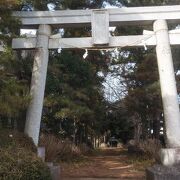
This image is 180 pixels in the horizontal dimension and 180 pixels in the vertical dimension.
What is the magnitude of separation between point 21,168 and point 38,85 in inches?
202

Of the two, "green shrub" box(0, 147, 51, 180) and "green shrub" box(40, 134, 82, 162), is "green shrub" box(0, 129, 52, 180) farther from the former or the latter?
"green shrub" box(40, 134, 82, 162)

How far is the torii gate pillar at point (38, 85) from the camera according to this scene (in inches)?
477

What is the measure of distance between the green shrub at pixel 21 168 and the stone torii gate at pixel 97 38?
163 inches

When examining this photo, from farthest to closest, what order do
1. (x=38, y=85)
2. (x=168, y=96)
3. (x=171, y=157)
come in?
(x=38, y=85)
(x=168, y=96)
(x=171, y=157)

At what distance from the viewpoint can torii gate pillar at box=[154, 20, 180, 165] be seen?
11266mm

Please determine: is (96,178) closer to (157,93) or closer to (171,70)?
(171,70)

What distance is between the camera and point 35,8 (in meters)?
15.3

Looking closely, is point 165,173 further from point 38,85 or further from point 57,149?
point 57,149

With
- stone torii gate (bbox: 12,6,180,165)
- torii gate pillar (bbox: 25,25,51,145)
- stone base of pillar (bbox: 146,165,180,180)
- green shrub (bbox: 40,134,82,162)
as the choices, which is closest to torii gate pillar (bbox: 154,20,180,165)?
stone torii gate (bbox: 12,6,180,165)

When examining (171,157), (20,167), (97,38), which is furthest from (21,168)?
(97,38)

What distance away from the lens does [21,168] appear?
755cm

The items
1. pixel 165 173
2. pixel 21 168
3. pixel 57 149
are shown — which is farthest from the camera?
pixel 57 149

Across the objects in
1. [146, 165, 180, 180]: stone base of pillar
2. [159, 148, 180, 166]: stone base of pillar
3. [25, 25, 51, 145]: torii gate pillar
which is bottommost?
[146, 165, 180, 180]: stone base of pillar

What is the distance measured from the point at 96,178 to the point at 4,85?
14.7 feet
